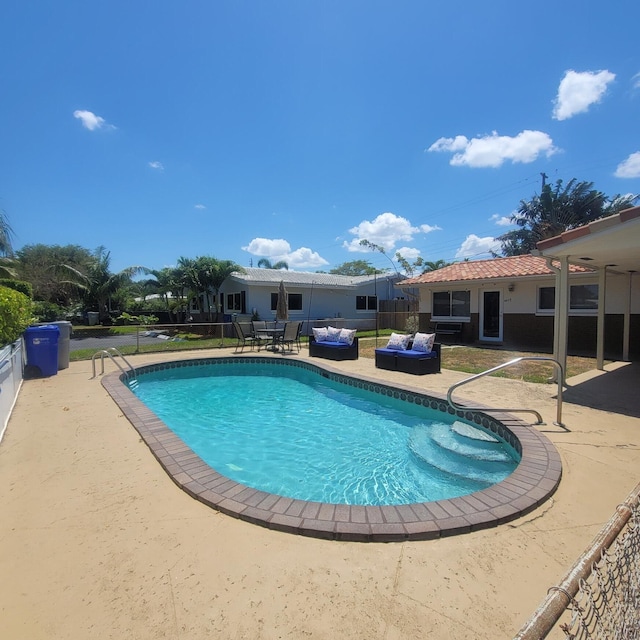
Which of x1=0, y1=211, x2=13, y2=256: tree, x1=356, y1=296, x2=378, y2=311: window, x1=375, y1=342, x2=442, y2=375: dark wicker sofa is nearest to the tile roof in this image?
x1=375, y1=342, x2=442, y2=375: dark wicker sofa

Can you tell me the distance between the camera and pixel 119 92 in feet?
32.6

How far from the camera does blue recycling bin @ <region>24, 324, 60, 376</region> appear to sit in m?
8.29

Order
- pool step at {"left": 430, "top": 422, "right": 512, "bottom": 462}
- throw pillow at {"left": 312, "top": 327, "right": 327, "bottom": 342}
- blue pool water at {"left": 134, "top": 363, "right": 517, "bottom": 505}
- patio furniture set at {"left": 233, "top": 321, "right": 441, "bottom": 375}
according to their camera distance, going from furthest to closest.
A: throw pillow at {"left": 312, "top": 327, "right": 327, "bottom": 342} < patio furniture set at {"left": 233, "top": 321, "right": 441, "bottom": 375} < pool step at {"left": 430, "top": 422, "right": 512, "bottom": 462} < blue pool water at {"left": 134, "top": 363, "right": 517, "bottom": 505}

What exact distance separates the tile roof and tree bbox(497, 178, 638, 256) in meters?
18.7

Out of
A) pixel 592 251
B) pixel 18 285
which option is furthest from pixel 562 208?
pixel 18 285

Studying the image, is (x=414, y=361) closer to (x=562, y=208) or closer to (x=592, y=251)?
(x=592, y=251)

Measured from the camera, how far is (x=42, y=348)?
8.34 meters

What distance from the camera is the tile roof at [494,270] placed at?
1276cm

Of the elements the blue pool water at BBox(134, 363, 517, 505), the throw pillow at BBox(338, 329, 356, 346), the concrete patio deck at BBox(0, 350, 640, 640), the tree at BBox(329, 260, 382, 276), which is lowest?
the blue pool water at BBox(134, 363, 517, 505)

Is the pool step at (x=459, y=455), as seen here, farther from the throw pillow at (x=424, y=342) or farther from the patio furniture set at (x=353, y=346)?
the throw pillow at (x=424, y=342)

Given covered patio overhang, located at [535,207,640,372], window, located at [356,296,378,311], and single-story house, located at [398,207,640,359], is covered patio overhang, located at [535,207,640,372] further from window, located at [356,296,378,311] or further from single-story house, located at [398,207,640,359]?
window, located at [356,296,378,311]

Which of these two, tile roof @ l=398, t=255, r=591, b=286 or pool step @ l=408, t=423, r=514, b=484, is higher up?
tile roof @ l=398, t=255, r=591, b=286

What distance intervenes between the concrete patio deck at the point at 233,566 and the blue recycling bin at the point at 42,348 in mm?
5539

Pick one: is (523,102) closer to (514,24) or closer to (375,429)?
(514,24)
